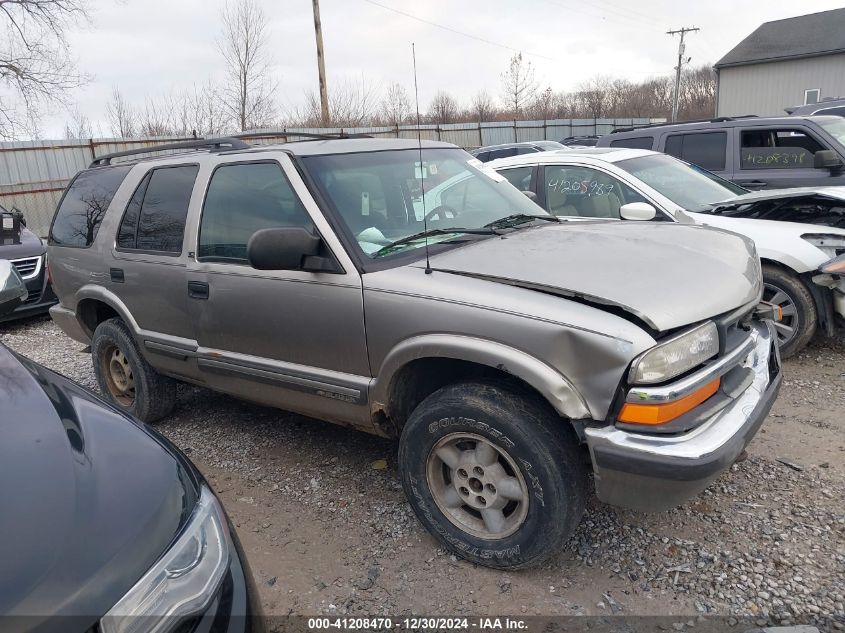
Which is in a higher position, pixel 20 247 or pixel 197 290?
pixel 197 290

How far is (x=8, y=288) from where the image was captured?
9.26 feet

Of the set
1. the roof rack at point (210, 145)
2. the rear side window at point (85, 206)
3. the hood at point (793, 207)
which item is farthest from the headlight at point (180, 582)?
the hood at point (793, 207)

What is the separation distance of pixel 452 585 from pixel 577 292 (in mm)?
1356

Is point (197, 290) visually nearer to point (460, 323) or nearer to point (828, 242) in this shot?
point (460, 323)

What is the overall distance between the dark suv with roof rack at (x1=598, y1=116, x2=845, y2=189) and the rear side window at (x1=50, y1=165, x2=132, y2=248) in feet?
20.4

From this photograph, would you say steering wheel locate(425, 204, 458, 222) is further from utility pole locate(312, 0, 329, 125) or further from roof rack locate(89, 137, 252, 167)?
utility pole locate(312, 0, 329, 125)

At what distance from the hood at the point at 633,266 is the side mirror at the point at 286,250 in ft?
1.83

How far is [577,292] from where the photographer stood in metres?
2.37

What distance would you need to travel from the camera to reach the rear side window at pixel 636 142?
25.5 feet

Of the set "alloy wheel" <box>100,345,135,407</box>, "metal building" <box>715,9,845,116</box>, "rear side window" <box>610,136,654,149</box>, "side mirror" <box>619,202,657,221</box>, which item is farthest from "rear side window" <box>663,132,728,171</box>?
"metal building" <box>715,9,845,116</box>

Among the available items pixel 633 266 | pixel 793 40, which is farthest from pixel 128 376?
pixel 793 40

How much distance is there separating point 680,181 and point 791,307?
1.77 m

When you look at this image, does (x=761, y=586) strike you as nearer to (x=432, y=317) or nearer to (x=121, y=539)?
(x=432, y=317)

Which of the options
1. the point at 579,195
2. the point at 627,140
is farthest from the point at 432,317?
the point at 627,140
